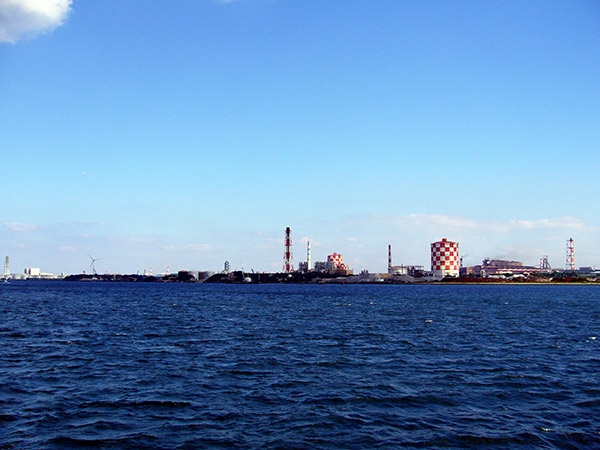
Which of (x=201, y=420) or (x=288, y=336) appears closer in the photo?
(x=201, y=420)

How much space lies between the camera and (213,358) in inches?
1184

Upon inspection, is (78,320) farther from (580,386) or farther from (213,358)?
(580,386)

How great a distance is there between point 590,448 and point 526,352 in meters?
18.6

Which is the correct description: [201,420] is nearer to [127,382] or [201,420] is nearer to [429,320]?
[127,382]

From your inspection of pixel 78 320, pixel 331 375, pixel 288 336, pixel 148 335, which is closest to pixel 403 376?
pixel 331 375

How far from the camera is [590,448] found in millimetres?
15359

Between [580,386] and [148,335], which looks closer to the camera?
[580,386]

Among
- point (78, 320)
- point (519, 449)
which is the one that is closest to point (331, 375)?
point (519, 449)

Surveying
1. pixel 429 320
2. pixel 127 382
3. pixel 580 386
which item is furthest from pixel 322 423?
pixel 429 320

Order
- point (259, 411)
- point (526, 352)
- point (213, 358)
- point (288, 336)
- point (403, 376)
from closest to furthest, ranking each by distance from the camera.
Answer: point (259, 411) → point (403, 376) → point (213, 358) → point (526, 352) → point (288, 336)

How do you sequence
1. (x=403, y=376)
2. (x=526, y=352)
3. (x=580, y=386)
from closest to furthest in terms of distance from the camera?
1. (x=580, y=386)
2. (x=403, y=376)
3. (x=526, y=352)

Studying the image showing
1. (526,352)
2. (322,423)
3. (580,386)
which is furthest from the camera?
(526,352)

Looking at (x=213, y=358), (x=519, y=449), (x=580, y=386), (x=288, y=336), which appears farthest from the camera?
(x=288, y=336)

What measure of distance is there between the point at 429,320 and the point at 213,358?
31.5 meters
